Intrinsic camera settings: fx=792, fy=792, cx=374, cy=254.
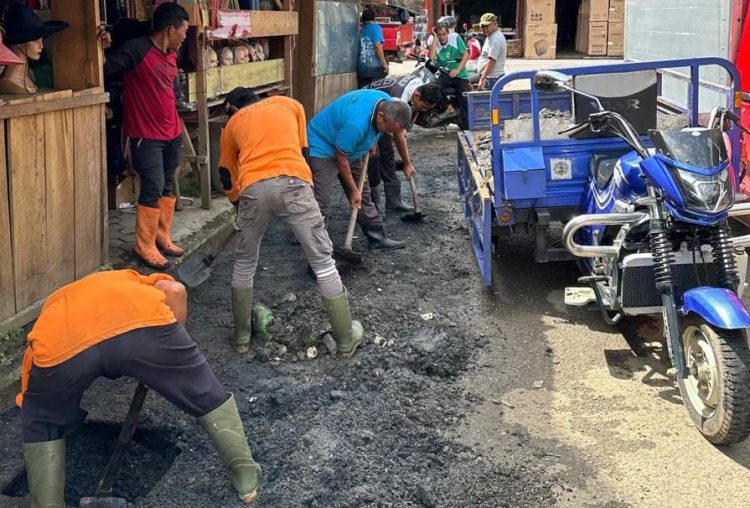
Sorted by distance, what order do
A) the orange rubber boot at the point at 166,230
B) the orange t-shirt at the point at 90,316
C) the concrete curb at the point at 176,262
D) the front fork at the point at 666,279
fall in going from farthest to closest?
the orange rubber boot at the point at 166,230
the concrete curb at the point at 176,262
the front fork at the point at 666,279
the orange t-shirt at the point at 90,316

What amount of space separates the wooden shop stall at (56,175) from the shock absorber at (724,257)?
3.63 meters

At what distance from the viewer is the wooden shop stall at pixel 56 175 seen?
4270 millimetres

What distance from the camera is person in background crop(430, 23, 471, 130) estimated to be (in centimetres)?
1104

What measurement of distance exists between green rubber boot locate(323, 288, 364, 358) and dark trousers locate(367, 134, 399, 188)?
8.43 feet

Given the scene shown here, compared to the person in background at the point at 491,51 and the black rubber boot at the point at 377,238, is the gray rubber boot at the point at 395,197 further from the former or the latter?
the person in background at the point at 491,51

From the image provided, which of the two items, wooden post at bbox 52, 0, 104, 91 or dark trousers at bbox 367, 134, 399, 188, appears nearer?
wooden post at bbox 52, 0, 104, 91

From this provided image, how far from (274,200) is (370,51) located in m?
8.40

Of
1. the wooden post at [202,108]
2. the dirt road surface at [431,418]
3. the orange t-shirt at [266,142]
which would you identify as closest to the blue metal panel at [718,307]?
the dirt road surface at [431,418]

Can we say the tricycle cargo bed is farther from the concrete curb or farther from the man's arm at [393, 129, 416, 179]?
the concrete curb

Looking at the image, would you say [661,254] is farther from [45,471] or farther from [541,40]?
[541,40]

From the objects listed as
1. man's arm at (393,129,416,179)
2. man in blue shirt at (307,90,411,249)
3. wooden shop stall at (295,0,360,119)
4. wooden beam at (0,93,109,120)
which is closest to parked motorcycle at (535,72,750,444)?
man in blue shirt at (307,90,411,249)

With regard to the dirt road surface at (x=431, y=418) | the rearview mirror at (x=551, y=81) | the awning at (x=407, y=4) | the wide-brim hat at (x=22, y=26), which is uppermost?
the awning at (x=407, y=4)

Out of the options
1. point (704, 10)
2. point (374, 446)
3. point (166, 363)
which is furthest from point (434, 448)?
point (704, 10)

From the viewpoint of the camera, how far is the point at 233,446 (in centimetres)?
314
